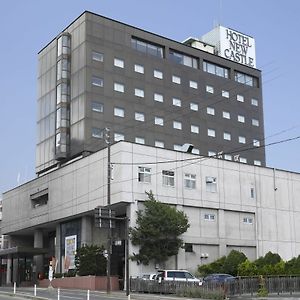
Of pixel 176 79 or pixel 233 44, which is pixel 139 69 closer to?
pixel 176 79

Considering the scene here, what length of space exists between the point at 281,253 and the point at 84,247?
22816mm

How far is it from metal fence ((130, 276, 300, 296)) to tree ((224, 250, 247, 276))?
11117 millimetres

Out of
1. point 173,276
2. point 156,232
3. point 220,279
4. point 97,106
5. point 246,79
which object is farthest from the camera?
point 246,79

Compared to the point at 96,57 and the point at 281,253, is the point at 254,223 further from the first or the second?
the point at 96,57

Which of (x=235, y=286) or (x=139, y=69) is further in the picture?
(x=139, y=69)

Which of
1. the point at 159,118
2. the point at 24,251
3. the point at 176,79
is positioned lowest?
the point at 24,251

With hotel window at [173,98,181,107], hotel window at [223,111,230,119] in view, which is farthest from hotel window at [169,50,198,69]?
hotel window at [223,111,230,119]

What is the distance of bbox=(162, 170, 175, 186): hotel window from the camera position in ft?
174

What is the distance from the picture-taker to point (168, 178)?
2100 inches

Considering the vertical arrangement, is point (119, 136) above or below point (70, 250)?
above

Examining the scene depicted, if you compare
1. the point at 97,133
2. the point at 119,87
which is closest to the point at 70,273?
the point at 97,133

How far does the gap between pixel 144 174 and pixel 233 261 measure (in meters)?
12.0

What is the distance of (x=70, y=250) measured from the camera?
58906mm

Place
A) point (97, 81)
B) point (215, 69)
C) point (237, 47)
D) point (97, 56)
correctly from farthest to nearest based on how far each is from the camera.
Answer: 1. point (237, 47)
2. point (215, 69)
3. point (97, 56)
4. point (97, 81)
